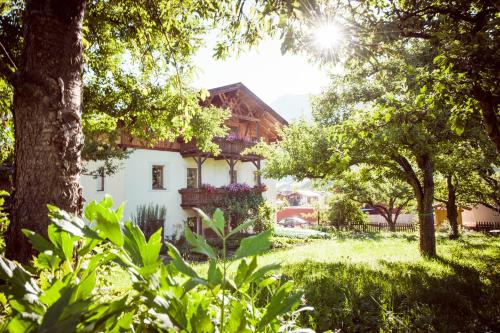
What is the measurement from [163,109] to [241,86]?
13276 mm

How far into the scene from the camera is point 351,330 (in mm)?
3992

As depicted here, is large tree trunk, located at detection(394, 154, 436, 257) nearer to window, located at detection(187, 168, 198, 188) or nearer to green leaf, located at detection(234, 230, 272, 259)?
green leaf, located at detection(234, 230, 272, 259)

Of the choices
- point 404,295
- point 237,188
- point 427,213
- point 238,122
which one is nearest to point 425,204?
point 427,213

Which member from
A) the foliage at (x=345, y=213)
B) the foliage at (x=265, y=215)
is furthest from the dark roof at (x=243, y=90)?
the foliage at (x=345, y=213)

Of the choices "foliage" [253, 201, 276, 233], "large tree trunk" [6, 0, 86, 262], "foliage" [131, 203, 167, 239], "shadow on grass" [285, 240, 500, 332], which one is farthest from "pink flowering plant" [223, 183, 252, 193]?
"large tree trunk" [6, 0, 86, 262]

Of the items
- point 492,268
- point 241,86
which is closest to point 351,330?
point 492,268

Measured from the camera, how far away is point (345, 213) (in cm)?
3042

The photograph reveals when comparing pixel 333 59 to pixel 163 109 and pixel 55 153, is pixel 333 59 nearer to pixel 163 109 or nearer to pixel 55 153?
pixel 55 153

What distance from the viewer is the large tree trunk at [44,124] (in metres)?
1.99

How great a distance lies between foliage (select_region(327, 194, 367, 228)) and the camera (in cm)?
3025

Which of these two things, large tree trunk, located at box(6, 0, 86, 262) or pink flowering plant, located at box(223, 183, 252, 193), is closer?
large tree trunk, located at box(6, 0, 86, 262)

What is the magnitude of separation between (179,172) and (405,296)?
53.9 feet

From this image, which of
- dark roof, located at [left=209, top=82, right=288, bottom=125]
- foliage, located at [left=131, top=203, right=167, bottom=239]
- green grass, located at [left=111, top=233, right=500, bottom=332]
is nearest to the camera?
green grass, located at [left=111, top=233, right=500, bottom=332]

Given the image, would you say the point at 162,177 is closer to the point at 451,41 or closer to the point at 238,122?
the point at 238,122
